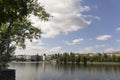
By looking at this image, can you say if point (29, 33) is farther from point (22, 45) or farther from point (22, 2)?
point (22, 2)

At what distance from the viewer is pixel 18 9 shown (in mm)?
27641

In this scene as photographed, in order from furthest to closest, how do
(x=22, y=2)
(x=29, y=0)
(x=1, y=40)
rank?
(x=1, y=40) < (x=29, y=0) < (x=22, y=2)

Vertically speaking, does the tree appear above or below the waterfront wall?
above

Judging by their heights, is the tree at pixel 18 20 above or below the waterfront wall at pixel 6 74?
above

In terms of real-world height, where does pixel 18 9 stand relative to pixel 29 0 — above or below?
below

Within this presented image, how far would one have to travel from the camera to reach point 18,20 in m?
37.2

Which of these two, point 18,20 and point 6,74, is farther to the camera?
point 18,20

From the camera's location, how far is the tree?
25.5 meters

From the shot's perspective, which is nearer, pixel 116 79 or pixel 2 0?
pixel 2 0

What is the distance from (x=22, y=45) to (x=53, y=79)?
43.3 m

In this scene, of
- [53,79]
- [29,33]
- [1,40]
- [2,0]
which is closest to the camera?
[2,0]

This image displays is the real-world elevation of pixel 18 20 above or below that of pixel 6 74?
above

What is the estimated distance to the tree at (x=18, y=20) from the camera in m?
25.5

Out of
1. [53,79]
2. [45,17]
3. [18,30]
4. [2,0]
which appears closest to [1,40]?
[18,30]
